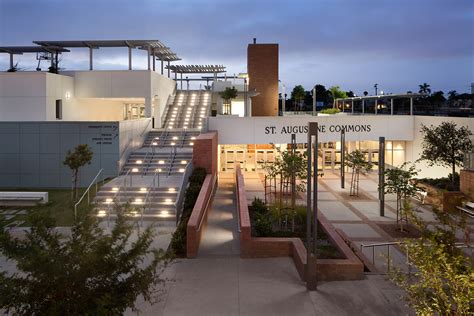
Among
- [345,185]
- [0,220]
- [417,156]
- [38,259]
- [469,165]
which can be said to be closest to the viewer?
[38,259]

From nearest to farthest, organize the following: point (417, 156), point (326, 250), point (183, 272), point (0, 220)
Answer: point (0, 220), point (183, 272), point (326, 250), point (417, 156)

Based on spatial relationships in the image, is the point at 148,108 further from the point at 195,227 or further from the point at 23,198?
the point at 195,227

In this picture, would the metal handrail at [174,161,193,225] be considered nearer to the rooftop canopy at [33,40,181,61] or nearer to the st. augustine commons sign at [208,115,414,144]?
the st. augustine commons sign at [208,115,414,144]

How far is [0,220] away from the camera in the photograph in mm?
6254

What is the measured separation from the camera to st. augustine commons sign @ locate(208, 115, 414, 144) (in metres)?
26.7

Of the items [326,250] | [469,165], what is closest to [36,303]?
[326,250]

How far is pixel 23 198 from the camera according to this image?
1717cm

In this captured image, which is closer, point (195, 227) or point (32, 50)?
point (195, 227)

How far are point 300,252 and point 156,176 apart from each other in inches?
359

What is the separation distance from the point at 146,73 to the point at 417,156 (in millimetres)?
17981

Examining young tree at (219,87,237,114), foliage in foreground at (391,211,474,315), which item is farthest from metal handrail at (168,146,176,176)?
foliage in foreground at (391,211,474,315)

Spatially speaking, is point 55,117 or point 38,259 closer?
point 38,259

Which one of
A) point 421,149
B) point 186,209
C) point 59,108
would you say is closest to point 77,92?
point 59,108

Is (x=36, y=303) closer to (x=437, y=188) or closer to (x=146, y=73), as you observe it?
(x=437, y=188)
